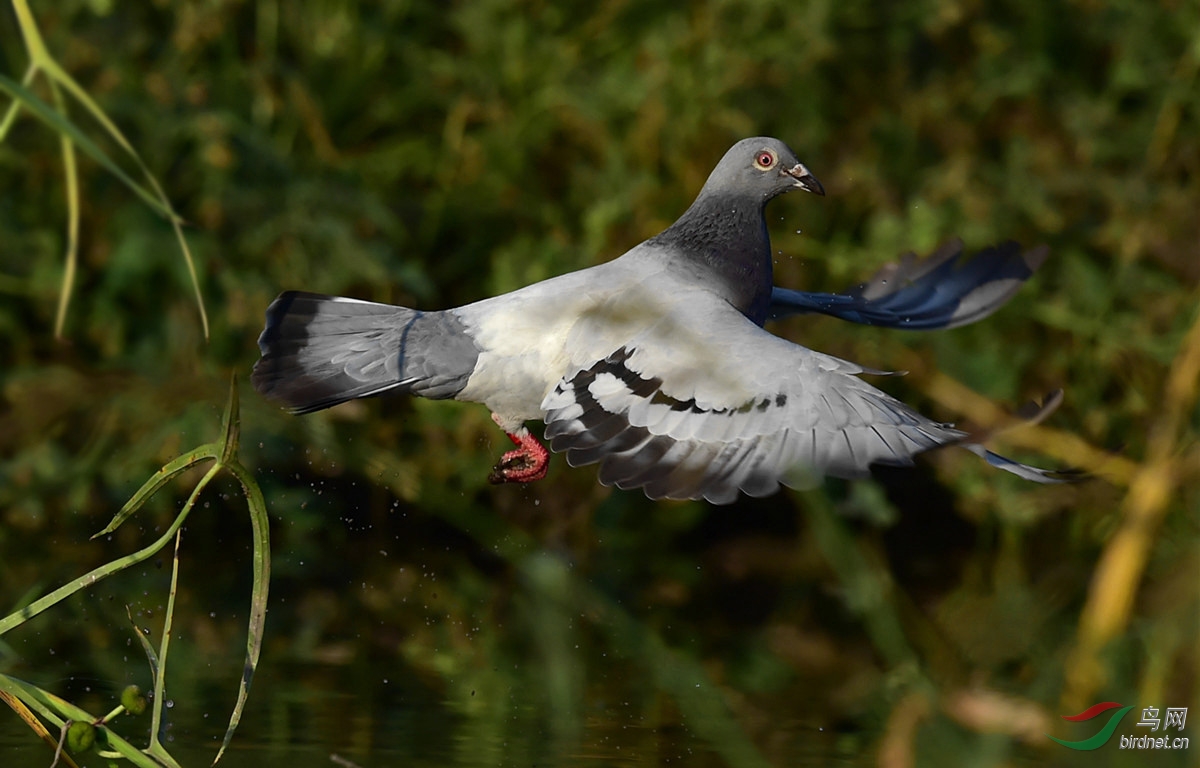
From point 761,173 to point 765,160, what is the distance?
0.13 feet

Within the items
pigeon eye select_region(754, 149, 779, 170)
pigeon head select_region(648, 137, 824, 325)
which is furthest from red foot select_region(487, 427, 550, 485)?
pigeon eye select_region(754, 149, 779, 170)

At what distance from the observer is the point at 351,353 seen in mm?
3607

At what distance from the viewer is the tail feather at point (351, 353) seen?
3.53 metres

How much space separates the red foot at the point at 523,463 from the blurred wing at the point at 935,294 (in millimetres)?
840

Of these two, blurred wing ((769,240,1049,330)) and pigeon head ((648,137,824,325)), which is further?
blurred wing ((769,240,1049,330))

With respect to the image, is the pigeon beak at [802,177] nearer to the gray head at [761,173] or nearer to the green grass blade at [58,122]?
the gray head at [761,173]

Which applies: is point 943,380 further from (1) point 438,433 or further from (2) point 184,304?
(2) point 184,304

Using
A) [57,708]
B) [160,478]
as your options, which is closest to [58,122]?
[160,478]

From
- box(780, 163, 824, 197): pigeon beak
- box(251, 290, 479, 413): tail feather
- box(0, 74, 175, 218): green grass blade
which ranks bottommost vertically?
box(251, 290, 479, 413): tail feather

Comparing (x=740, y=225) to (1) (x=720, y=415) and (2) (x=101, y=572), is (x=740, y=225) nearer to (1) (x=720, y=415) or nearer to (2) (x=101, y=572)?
(1) (x=720, y=415)

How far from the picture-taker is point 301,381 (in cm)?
356

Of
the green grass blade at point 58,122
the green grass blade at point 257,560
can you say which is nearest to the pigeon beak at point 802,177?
the green grass blade at point 257,560

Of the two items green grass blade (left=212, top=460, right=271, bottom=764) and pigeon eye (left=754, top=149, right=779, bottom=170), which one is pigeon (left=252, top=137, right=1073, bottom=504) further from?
green grass blade (left=212, top=460, right=271, bottom=764)

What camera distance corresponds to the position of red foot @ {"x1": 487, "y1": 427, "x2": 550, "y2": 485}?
3621 millimetres
